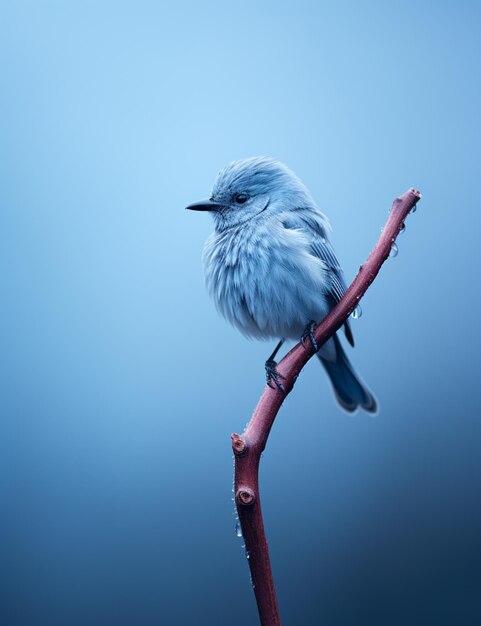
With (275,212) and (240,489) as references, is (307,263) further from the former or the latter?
(240,489)

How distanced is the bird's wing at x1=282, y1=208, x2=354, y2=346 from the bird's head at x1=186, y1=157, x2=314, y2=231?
0.03 metres

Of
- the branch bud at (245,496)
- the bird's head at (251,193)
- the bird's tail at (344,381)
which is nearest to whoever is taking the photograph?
the branch bud at (245,496)

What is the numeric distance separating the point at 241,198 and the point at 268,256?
133mm

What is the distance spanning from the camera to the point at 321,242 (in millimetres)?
1183

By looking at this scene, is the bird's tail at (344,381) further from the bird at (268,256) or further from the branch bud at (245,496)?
the branch bud at (245,496)

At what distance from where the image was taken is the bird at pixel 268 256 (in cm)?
111

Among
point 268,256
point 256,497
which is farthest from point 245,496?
point 268,256

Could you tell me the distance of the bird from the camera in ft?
3.65

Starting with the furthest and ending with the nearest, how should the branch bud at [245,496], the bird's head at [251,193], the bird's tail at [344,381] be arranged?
the bird's tail at [344,381] → the bird's head at [251,193] → the branch bud at [245,496]

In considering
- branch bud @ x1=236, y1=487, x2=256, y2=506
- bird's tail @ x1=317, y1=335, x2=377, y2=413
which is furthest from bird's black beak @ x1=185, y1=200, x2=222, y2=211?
branch bud @ x1=236, y1=487, x2=256, y2=506

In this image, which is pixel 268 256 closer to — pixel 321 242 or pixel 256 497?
pixel 321 242

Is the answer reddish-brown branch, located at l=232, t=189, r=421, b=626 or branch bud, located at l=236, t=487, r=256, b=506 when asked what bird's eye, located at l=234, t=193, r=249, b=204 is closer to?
reddish-brown branch, located at l=232, t=189, r=421, b=626

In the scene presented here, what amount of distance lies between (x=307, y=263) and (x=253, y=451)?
0.61m

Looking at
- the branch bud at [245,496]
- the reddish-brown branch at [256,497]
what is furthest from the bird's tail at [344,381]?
the branch bud at [245,496]
